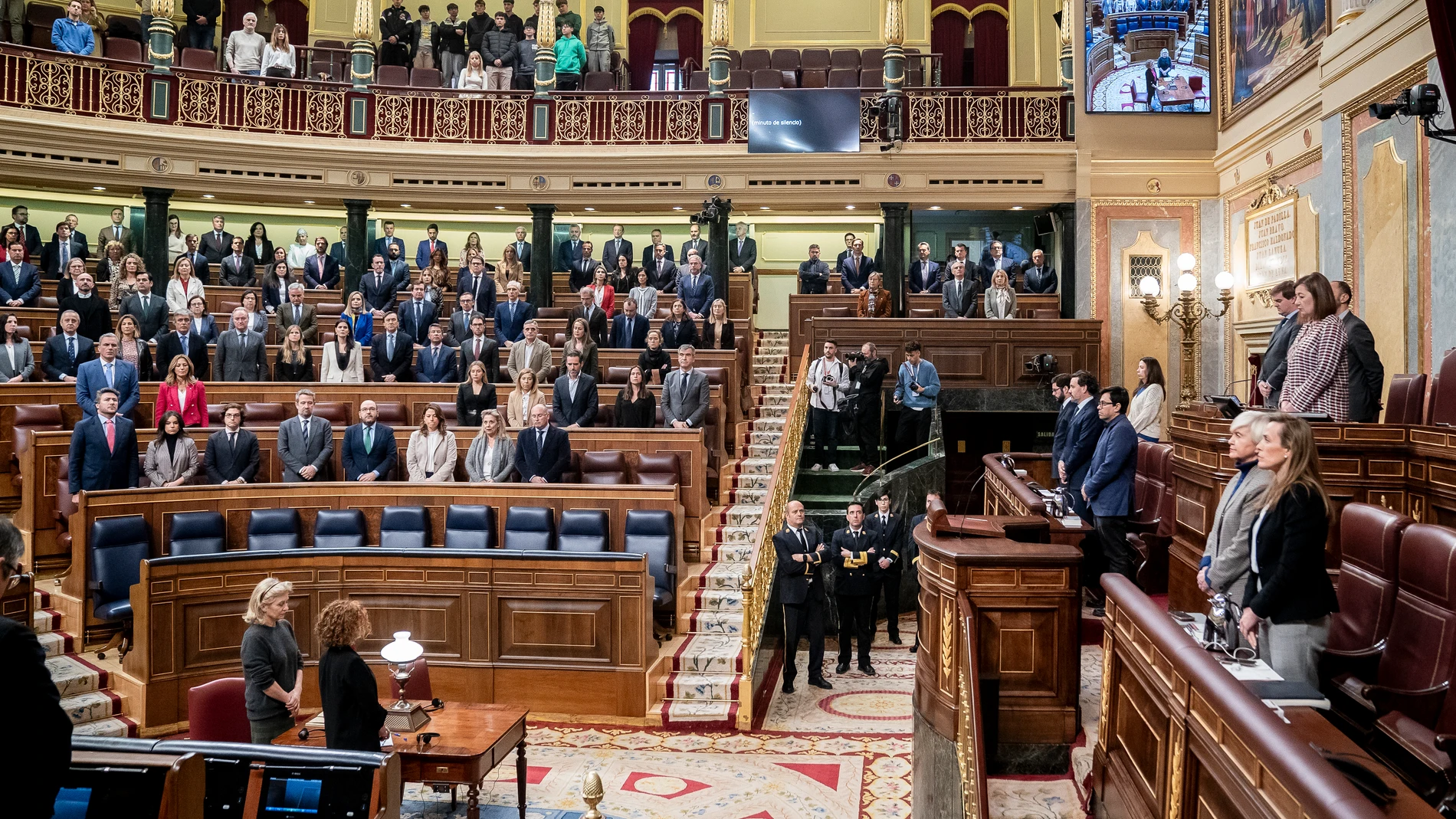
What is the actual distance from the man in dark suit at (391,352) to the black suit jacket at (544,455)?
2.24m

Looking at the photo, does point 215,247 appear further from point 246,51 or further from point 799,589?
point 799,589

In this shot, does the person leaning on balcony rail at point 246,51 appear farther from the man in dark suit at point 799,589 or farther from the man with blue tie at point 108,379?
the man in dark suit at point 799,589

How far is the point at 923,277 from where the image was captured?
1253cm

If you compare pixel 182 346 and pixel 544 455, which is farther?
pixel 182 346

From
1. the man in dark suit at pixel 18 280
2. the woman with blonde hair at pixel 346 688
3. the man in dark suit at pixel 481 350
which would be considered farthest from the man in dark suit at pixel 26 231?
the woman with blonde hair at pixel 346 688

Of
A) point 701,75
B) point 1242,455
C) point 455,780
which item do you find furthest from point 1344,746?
point 701,75

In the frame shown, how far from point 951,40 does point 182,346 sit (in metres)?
12.0

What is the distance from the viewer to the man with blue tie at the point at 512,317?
33.5 ft

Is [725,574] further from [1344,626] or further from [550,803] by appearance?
[1344,626]

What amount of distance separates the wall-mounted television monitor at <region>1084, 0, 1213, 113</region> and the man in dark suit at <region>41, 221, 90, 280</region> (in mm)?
10942

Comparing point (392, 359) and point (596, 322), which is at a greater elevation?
point (596, 322)

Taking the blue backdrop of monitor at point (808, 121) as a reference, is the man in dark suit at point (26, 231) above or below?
below

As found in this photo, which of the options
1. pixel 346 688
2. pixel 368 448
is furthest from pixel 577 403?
pixel 346 688

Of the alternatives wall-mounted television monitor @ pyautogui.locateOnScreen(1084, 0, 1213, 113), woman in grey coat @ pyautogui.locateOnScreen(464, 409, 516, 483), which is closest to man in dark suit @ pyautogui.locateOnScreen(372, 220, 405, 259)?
woman in grey coat @ pyautogui.locateOnScreen(464, 409, 516, 483)
